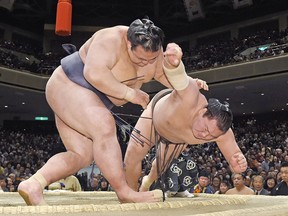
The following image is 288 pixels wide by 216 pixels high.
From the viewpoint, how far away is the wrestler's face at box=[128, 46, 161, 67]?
4.58 feet

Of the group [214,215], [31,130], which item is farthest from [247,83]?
[214,215]

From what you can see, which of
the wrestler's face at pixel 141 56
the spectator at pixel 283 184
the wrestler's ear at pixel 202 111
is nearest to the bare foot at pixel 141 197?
the wrestler's ear at pixel 202 111

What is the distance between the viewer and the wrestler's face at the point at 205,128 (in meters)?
1.48

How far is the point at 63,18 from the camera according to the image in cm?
229

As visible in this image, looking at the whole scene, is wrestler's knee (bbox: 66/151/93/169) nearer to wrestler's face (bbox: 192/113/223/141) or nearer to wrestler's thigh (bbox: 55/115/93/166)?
wrestler's thigh (bbox: 55/115/93/166)

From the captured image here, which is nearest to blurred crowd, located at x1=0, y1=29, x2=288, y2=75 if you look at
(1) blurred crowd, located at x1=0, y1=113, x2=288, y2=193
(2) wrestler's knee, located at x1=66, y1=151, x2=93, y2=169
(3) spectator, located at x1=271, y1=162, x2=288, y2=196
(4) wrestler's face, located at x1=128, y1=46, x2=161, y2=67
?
(1) blurred crowd, located at x1=0, y1=113, x2=288, y2=193

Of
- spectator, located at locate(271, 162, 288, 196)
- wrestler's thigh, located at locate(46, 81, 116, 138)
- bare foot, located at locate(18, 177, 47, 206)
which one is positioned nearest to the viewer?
bare foot, located at locate(18, 177, 47, 206)

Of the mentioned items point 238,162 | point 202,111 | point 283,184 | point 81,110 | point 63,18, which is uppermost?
point 63,18

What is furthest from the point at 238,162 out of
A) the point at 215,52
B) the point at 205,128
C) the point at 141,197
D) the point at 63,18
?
the point at 215,52

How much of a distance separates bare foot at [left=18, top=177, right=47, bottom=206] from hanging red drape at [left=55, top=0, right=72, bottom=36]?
1209mm

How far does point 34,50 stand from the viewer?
14148mm

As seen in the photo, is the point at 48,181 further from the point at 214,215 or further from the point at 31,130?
the point at 31,130

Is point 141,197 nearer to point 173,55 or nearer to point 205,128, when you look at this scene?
point 205,128

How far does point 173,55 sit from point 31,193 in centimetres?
66
